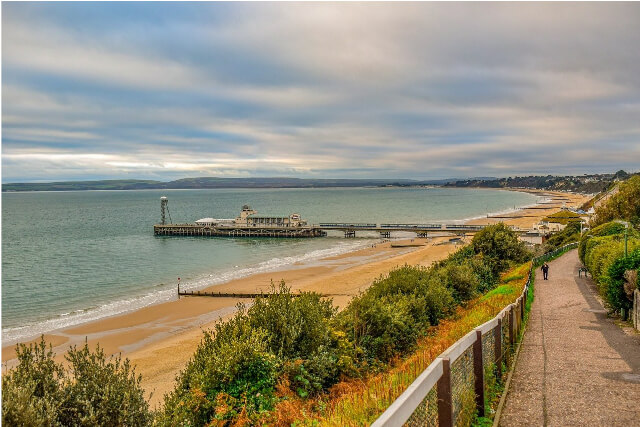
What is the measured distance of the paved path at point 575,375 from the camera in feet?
21.0

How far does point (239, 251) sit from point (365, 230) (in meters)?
27.0

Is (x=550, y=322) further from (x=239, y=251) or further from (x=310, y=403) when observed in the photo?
(x=239, y=251)

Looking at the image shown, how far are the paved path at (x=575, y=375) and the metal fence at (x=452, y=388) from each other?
69cm

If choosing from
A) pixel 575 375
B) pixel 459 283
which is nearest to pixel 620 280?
pixel 459 283

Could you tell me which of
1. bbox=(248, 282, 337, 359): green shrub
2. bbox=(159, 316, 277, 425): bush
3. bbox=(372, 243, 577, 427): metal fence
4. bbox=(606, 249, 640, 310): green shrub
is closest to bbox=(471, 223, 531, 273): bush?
bbox=(606, 249, 640, 310): green shrub

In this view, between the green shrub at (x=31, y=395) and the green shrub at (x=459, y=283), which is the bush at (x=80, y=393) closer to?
the green shrub at (x=31, y=395)

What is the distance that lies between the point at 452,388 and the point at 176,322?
87.5ft

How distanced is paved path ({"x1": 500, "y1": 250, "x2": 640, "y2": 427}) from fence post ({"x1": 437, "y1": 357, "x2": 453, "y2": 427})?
2275 millimetres

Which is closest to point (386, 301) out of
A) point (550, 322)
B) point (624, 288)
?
point (550, 322)

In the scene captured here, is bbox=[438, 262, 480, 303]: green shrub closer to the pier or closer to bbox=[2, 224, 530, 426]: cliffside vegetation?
bbox=[2, 224, 530, 426]: cliffside vegetation

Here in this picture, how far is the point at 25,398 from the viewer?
6.93 m

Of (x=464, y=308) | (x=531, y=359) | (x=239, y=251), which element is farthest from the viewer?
(x=239, y=251)

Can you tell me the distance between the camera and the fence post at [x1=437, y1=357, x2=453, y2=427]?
4418 millimetres

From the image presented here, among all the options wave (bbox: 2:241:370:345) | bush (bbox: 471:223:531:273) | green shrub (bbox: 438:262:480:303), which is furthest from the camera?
bush (bbox: 471:223:531:273)
